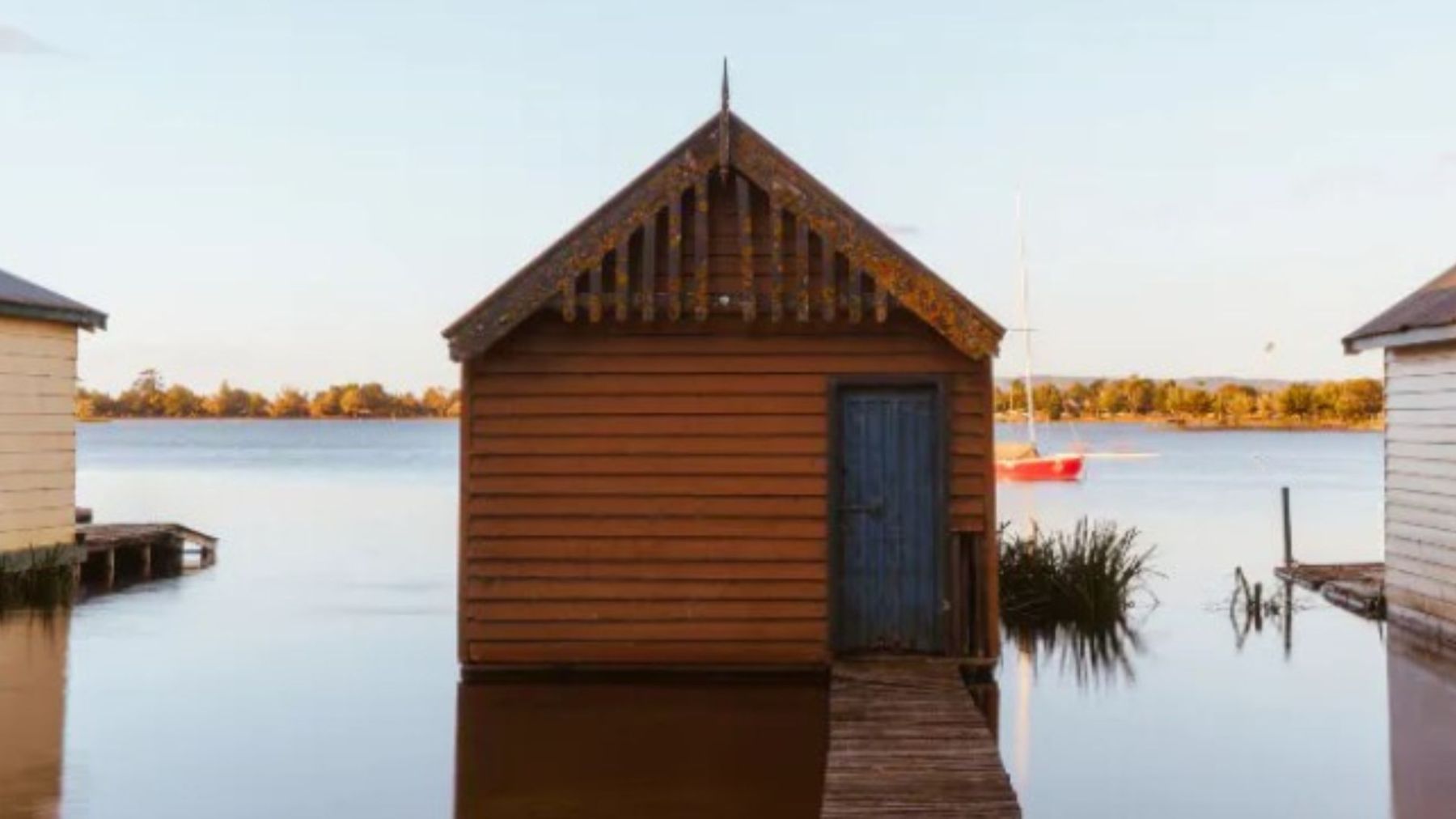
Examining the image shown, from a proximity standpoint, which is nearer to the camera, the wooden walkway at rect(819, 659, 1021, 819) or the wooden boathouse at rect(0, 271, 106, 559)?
the wooden walkway at rect(819, 659, 1021, 819)

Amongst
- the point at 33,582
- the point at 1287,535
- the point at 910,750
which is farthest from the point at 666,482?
the point at 1287,535

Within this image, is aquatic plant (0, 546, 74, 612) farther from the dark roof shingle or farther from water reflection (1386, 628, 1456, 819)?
water reflection (1386, 628, 1456, 819)

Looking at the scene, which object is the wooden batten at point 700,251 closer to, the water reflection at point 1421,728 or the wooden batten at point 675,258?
the wooden batten at point 675,258

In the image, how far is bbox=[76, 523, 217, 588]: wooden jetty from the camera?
1076 inches

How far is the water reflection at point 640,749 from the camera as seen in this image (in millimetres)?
10750

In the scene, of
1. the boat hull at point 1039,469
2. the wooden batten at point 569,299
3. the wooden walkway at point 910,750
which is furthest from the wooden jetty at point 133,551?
the boat hull at point 1039,469

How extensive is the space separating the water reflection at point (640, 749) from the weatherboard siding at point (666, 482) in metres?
0.61

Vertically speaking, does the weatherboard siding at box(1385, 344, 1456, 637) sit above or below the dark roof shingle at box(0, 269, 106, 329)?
below

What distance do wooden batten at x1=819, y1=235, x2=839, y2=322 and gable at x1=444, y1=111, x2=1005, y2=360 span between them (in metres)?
0.01

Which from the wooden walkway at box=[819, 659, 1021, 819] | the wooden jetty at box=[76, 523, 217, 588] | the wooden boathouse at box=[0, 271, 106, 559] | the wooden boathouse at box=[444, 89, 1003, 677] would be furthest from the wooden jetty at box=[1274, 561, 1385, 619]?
the wooden jetty at box=[76, 523, 217, 588]

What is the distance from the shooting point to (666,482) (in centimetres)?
1504

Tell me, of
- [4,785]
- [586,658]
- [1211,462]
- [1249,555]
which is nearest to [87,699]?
[4,785]

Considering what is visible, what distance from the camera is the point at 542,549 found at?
15008mm

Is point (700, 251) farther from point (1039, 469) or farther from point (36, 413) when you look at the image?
point (1039, 469)
